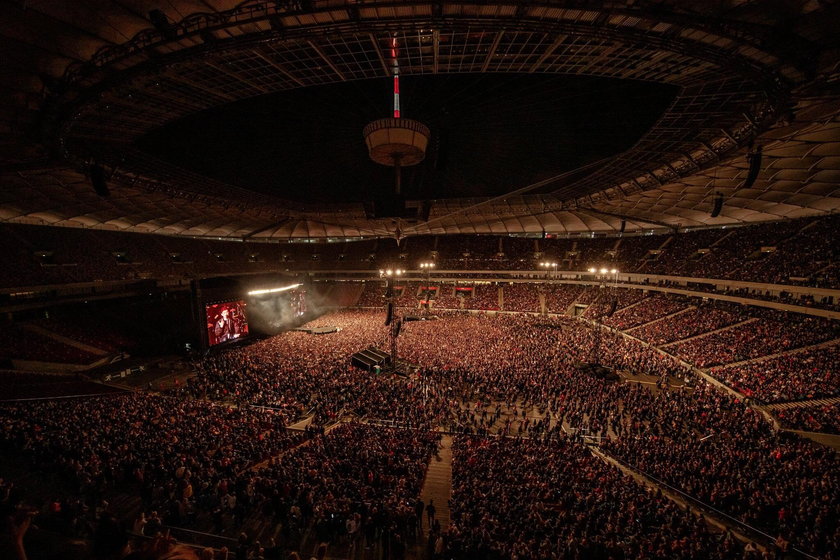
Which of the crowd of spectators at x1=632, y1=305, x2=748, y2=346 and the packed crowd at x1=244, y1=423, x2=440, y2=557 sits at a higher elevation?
the crowd of spectators at x1=632, y1=305, x2=748, y2=346

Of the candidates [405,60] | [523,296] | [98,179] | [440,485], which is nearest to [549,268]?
[523,296]

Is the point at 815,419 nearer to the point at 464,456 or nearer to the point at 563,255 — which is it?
the point at 464,456

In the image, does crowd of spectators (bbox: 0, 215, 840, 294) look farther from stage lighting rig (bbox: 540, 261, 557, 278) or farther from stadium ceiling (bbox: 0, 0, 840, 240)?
stadium ceiling (bbox: 0, 0, 840, 240)

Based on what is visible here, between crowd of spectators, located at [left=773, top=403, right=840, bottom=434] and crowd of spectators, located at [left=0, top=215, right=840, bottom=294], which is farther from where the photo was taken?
crowd of spectators, located at [left=0, top=215, right=840, bottom=294]

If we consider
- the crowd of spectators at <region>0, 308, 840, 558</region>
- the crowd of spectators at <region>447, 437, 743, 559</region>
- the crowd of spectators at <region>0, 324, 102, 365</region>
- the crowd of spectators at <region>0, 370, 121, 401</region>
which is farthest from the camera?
the crowd of spectators at <region>0, 324, 102, 365</region>

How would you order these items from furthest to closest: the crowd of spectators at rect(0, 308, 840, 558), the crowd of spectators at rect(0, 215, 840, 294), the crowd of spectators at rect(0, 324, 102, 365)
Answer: the crowd of spectators at rect(0, 215, 840, 294) < the crowd of spectators at rect(0, 324, 102, 365) < the crowd of spectators at rect(0, 308, 840, 558)

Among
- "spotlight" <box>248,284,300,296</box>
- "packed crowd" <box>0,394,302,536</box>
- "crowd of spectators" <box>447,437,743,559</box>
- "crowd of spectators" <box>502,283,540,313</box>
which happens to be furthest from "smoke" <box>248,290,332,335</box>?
"crowd of spectators" <box>447,437,743,559</box>

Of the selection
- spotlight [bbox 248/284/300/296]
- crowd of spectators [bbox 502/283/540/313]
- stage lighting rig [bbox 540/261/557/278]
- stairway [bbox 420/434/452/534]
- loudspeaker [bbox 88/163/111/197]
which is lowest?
stairway [bbox 420/434/452/534]
